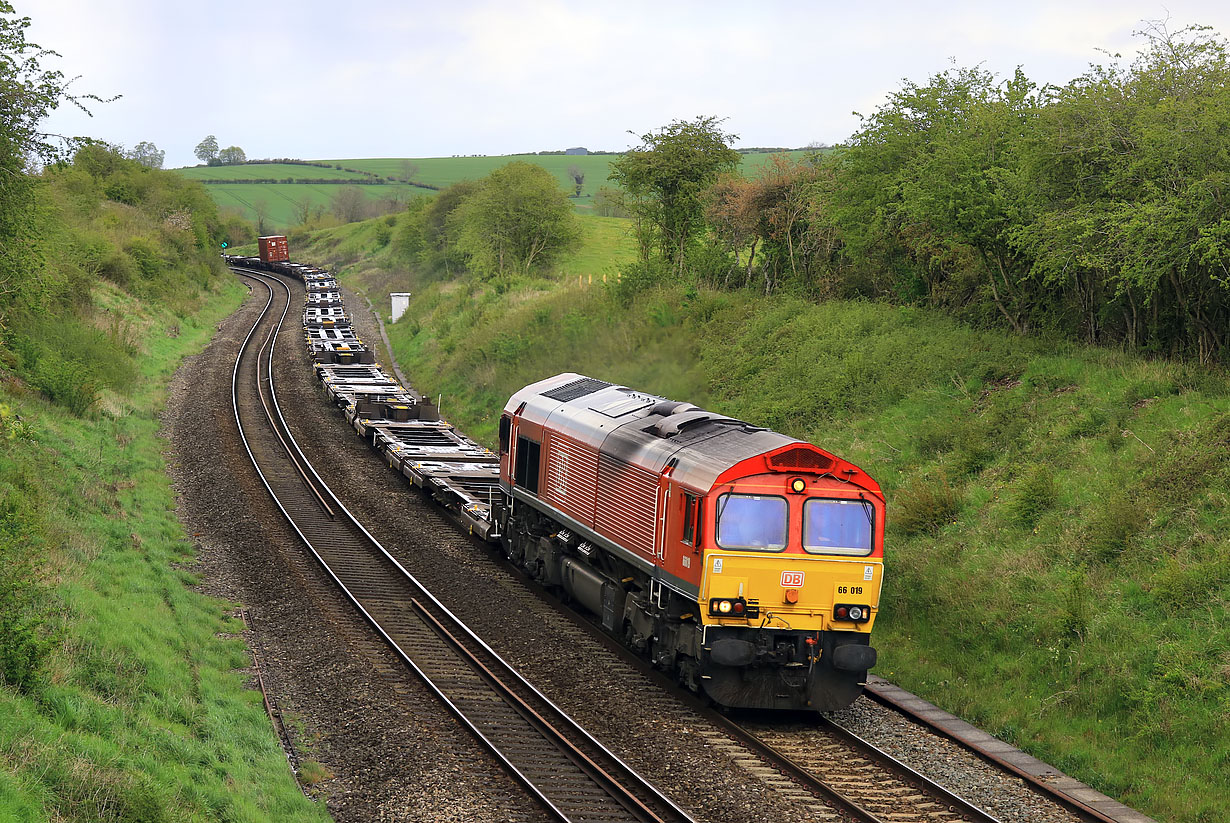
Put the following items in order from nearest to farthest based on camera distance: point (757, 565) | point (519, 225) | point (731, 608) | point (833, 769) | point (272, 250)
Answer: point (833, 769) → point (731, 608) → point (757, 565) → point (519, 225) → point (272, 250)

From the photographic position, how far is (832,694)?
46.0 feet

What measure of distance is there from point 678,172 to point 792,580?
2782 cm

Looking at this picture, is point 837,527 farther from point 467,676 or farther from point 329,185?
point 329,185

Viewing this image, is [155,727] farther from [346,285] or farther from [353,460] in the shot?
[346,285]

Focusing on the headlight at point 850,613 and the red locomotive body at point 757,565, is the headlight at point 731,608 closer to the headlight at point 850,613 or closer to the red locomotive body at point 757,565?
the red locomotive body at point 757,565

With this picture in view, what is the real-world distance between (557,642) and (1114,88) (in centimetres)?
1559

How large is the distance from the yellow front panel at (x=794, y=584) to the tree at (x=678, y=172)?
26234 millimetres

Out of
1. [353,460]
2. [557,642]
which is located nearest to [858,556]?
[557,642]

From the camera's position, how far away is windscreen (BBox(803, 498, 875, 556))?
14141 mm

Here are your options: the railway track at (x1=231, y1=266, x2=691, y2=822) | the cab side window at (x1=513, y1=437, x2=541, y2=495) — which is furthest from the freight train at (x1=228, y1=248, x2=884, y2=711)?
the railway track at (x1=231, y1=266, x2=691, y2=822)

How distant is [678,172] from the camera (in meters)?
39.4

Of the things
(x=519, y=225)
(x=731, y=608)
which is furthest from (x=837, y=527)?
(x=519, y=225)

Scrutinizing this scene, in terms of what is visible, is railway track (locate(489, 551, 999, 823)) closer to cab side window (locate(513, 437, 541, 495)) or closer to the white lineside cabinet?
cab side window (locate(513, 437, 541, 495))

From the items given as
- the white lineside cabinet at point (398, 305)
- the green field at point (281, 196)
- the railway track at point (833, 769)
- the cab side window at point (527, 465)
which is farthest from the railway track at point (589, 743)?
the green field at point (281, 196)
